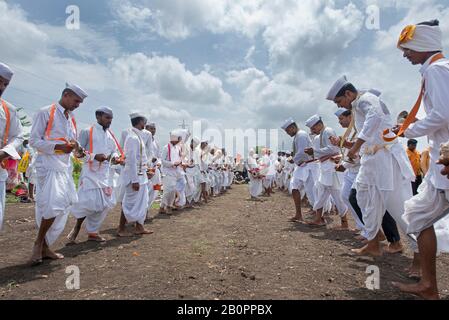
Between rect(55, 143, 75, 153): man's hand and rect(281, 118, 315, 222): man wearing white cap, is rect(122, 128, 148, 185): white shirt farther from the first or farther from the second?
rect(281, 118, 315, 222): man wearing white cap

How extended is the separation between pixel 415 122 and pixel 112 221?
22.5 feet

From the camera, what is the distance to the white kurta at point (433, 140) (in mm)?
2734

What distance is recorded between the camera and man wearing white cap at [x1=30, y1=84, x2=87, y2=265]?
4.15 metres

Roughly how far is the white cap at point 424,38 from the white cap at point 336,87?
1585 millimetres

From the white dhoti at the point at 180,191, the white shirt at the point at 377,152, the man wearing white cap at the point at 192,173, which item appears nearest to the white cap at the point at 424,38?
the white shirt at the point at 377,152

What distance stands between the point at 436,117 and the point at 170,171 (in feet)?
24.8

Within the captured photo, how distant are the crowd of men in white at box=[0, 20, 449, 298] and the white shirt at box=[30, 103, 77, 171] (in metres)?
0.01

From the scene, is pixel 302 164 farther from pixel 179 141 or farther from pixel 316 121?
pixel 179 141

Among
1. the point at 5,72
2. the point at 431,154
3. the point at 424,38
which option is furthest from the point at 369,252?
the point at 5,72

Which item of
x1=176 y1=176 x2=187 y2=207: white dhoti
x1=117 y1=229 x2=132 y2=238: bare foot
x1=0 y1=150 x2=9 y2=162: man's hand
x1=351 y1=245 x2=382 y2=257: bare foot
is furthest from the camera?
x1=176 y1=176 x2=187 y2=207: white dhoti

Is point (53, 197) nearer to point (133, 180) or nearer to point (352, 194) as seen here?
point (133, 180)

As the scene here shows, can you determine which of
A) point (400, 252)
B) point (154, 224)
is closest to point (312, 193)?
point (400, 252)
